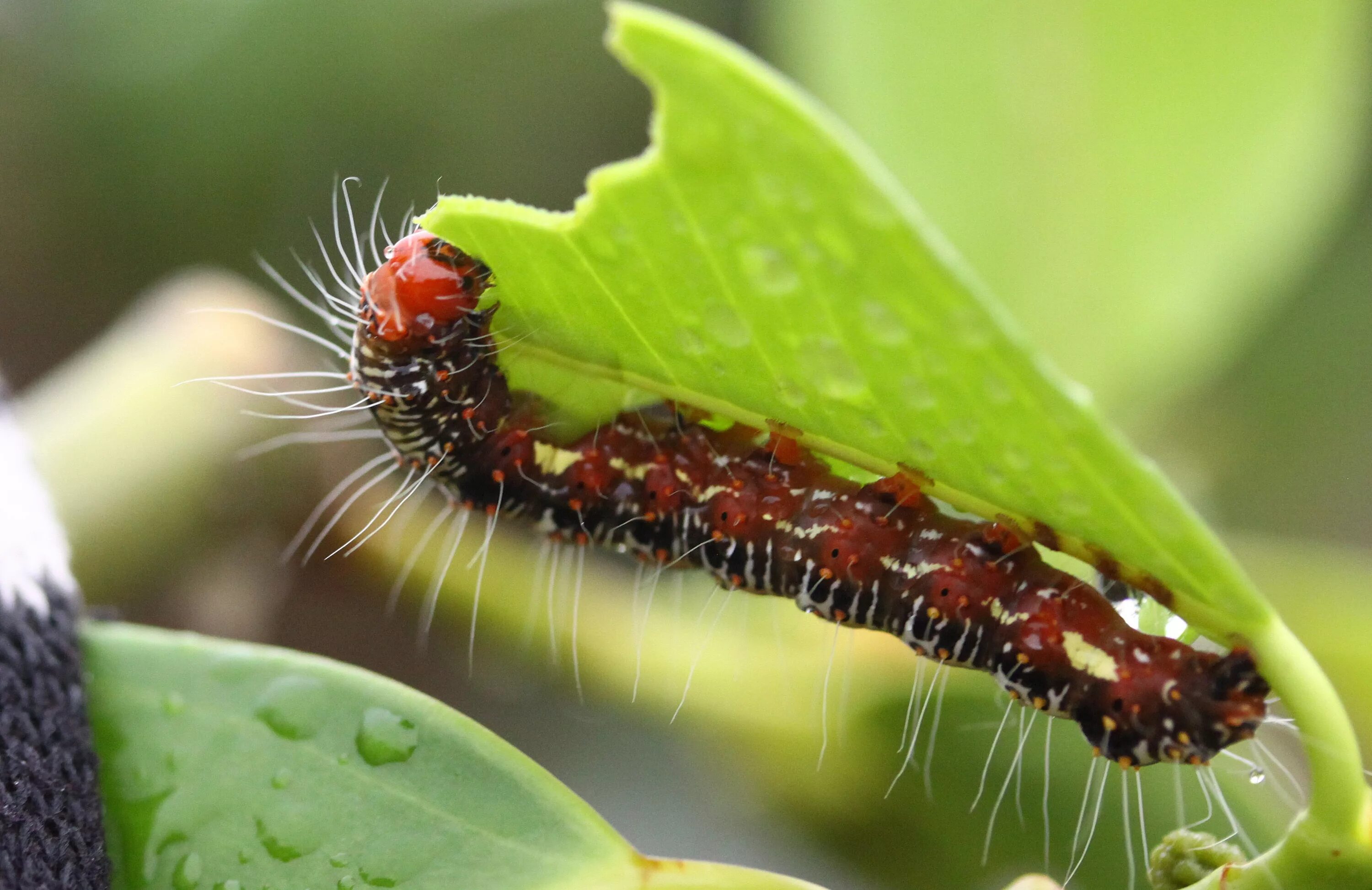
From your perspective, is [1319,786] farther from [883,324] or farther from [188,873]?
[188,873]

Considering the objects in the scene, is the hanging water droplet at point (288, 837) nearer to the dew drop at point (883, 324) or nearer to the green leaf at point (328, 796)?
the green leaf at point (328, 796)

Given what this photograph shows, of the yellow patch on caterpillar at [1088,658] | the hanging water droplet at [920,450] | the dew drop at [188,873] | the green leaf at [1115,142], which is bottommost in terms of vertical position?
the dew drop at [188,873]

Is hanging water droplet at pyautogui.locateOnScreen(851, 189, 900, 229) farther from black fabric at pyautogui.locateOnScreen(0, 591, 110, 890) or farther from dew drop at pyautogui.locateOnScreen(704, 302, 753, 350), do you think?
black fabric at pyautogui.locateOnScreen(0, 591, 110, 890)

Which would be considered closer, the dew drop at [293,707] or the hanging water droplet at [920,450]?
the hanging water droplet at [920,450]

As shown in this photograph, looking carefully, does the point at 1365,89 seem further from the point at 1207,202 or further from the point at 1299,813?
the point at 1299,813

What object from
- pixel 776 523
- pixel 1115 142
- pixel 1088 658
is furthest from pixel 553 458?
pixel 1115 142

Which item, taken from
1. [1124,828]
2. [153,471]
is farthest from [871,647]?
[153,471]

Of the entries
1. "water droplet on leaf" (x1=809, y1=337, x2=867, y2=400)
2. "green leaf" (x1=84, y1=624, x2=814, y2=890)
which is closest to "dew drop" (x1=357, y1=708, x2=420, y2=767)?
"green leaf" (x1=84, y1=624, x2=814, y2=890)

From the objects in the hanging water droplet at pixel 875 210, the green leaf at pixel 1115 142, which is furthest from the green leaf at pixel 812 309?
the green leaf at pixel 1115 142
